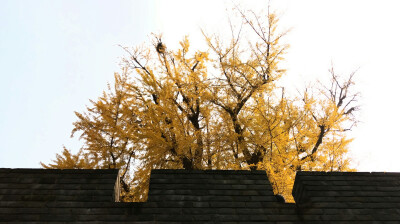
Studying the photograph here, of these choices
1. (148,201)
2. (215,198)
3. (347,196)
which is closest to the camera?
(148,201)

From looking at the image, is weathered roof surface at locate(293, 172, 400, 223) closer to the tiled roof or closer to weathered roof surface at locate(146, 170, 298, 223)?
the tiled roof

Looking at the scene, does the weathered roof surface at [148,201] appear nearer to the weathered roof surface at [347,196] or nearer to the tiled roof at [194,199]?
the tiled roof at [194,199]

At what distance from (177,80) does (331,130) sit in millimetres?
7277

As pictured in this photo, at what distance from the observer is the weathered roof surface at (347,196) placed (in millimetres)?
4727

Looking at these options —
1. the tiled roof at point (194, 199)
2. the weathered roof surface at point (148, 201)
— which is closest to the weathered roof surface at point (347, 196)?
the tiled roof at point (194, 199)

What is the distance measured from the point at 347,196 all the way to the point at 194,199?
2.62 meters

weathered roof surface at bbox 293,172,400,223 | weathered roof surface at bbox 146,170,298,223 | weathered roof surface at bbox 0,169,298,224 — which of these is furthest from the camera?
weathered roof surface at bbox 293,172,400,223

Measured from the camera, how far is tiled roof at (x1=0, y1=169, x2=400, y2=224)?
447 centimetres

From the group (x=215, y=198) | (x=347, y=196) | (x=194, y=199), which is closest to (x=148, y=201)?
(x=194, y=199)

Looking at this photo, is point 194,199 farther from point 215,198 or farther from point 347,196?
point 347,196

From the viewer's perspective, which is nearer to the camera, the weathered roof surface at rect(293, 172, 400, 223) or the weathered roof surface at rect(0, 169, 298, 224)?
the weathered roof surface at rect(0, 169, 298, 224)

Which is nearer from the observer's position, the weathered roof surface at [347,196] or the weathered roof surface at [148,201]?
the weathered roof surface at [148,201]

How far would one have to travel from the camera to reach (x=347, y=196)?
509 centimetres

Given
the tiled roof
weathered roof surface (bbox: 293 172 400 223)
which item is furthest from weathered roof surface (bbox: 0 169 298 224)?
weathered roof surface (bbox: 293 172 400 223)
